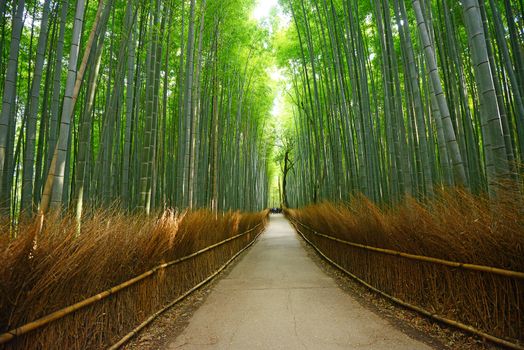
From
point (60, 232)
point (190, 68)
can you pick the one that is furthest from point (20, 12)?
point (60, 232)

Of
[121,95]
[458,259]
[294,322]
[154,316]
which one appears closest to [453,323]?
[458,259]

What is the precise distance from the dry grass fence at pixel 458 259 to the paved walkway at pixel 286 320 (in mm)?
372

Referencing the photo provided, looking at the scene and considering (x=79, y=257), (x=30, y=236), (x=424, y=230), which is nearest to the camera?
(x=30, y=236)

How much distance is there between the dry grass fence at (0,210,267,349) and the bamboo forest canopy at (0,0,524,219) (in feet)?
1.94

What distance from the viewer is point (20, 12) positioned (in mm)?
3154

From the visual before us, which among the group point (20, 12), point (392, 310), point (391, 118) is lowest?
point (392, 310)

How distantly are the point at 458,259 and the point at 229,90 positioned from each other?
25.0 ft

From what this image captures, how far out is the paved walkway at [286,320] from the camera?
2076mm

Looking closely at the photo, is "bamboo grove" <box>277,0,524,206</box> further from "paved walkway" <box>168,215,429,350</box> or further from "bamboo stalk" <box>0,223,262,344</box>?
"bamboo stalk" <box>0,223,262,344</box>

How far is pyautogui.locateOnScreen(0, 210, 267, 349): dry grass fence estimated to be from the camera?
1.22 meters

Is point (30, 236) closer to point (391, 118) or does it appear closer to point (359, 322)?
point (359, 322)

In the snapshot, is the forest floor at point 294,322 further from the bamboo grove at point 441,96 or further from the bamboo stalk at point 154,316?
the bamboo grove at point 441,96

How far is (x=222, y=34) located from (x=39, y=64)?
440 cm

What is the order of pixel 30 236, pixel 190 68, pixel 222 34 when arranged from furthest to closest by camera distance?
pixel 222 34 → pixel 190 68 → pixel 30 236
